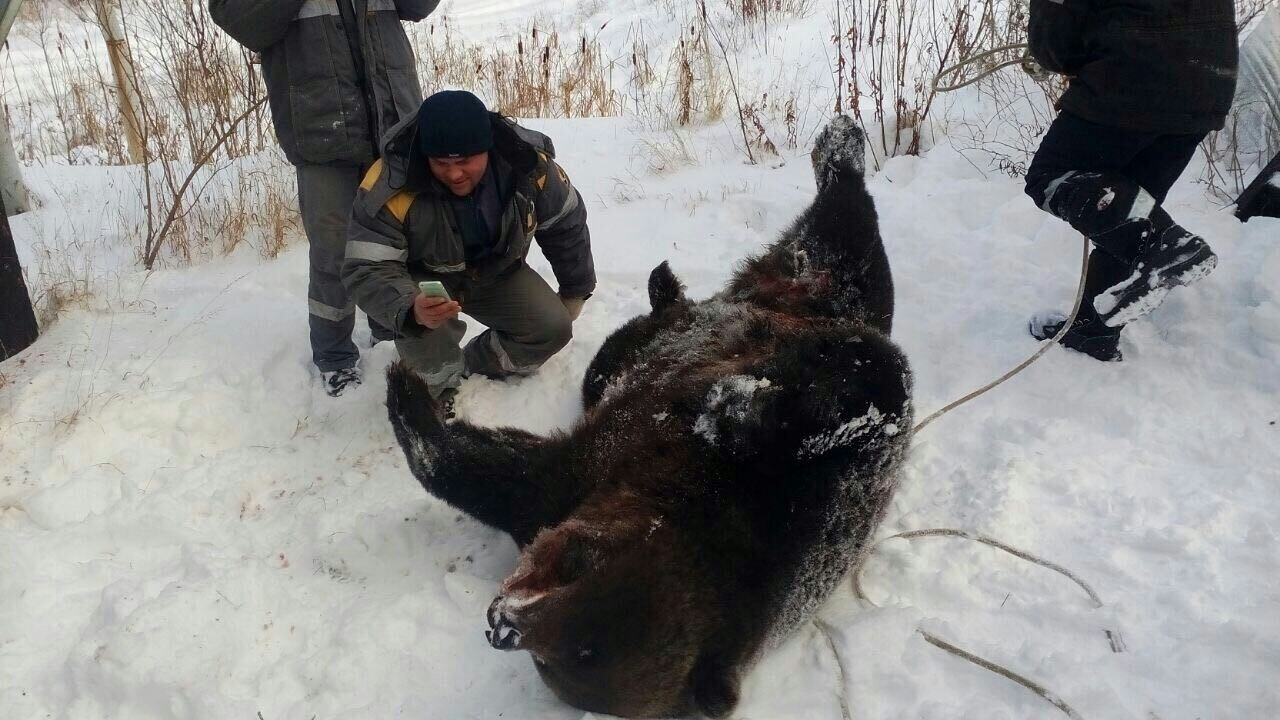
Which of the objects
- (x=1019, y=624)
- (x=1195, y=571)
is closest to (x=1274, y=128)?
(x=1195, y=571)

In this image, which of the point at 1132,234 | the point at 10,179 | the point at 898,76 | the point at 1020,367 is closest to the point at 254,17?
the point at 10,179

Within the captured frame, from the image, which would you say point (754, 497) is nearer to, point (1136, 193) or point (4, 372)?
point (1136, 193)

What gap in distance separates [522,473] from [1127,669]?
220 cm

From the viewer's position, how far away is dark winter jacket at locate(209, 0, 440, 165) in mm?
3471

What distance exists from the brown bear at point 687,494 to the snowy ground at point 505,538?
0.29 m

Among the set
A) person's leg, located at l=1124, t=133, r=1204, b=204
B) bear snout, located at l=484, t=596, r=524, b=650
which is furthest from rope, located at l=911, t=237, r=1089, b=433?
bear snout, located at l=484, t=596, r=524, b=650

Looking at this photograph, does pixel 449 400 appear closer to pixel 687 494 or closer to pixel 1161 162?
pixel 687 494

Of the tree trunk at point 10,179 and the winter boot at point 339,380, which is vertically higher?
the tree trunk at point 10,179

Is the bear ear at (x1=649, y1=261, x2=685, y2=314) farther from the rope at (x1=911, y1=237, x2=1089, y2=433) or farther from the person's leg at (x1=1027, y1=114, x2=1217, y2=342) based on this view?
the person's leg at (x1=1027, y1=114, x2=1217, y2=342)

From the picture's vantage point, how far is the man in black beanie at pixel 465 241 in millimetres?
3229

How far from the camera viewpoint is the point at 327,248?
12.6 feet

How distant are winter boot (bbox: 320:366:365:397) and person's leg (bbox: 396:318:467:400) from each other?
0.38 meters

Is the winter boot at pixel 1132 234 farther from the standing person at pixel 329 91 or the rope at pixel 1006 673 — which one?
the standing person at pixel 329 91

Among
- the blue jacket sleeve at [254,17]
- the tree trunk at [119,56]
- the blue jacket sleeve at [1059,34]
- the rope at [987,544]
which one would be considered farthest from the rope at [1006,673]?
the tree trunk at [119,56]
